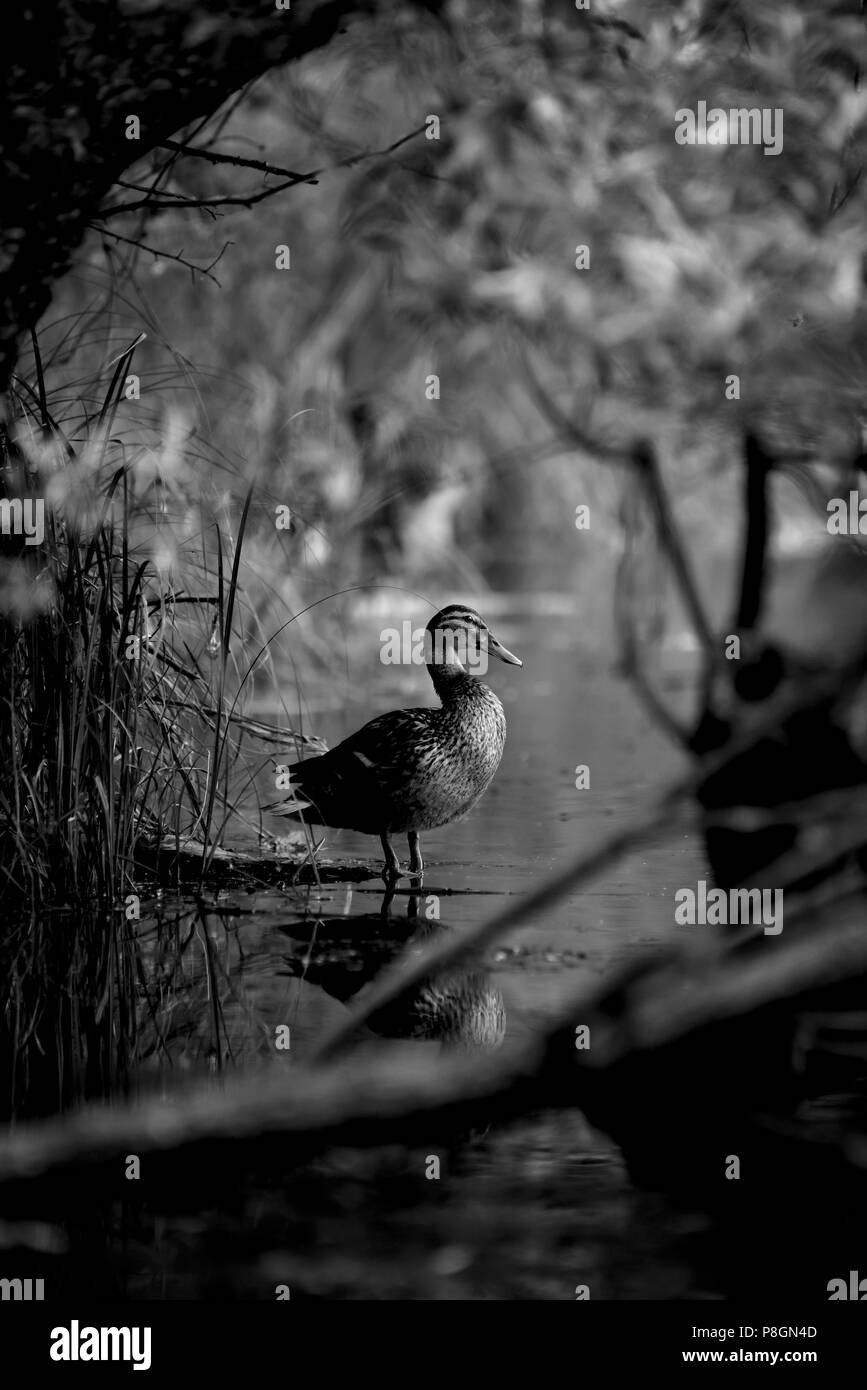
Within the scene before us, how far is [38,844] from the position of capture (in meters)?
5.66

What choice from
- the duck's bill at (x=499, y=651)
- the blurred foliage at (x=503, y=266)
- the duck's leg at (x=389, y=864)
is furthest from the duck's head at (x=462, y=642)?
the duck's leg at (x=389, y=864)

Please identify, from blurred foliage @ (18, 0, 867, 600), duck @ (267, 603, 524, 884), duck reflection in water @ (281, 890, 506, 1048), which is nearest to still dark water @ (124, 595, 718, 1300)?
duck reflection in water @ (281, 890, 506, 1048)

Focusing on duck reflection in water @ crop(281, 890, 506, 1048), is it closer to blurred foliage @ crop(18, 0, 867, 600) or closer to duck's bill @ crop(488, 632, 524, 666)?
duck's bill @ crop(488, 632, 524, 666)

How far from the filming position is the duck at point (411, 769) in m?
6.30

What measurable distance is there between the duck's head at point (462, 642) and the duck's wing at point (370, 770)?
0.30 meters

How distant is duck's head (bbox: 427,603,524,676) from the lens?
6.71m

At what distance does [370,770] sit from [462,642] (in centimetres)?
71

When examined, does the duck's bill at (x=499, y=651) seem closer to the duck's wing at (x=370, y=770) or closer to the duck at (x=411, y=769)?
the duck at (x=411, y=769)

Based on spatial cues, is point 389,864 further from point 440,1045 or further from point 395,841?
point 440,1045

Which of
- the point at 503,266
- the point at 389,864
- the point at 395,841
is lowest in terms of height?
the point at 389,864

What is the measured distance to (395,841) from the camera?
734cm

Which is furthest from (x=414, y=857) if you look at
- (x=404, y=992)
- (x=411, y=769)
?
(x=404, y=992)

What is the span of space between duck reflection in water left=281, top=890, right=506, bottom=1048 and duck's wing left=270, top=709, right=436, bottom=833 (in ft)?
1.38

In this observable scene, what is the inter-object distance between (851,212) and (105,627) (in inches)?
370
